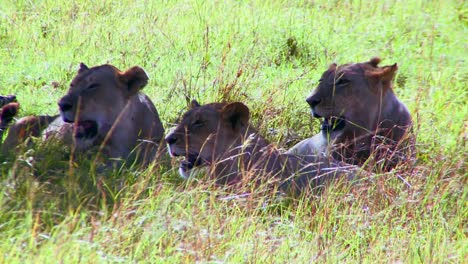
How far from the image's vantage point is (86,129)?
23.1 ft

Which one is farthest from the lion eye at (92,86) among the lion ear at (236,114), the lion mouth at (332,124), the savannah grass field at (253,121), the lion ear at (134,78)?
the lion mouth at (332,124)

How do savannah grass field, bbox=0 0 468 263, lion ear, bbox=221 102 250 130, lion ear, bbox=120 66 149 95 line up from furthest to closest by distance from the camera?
1. lion ear, bbox=120 66 149 95
2. lion ear, bbox=221 102 250 130
3. savannah grass field, bbox=0 0 468 263

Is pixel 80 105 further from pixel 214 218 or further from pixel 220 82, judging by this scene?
pixel 214 218

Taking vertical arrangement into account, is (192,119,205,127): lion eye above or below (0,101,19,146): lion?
above

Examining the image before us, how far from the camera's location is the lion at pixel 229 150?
6363 millimetres

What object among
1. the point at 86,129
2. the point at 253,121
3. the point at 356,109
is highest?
the point at 86,129

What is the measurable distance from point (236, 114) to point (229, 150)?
0.24 metres

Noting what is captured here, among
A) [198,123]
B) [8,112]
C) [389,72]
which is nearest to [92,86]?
[8,112]

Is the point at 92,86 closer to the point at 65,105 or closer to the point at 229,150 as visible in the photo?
the point at 65,105

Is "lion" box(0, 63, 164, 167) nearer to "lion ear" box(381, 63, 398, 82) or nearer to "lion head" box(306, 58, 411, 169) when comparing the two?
"lion head" box(306, 58, 411, 169)

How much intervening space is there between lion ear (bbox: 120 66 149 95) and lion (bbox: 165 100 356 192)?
0.71m

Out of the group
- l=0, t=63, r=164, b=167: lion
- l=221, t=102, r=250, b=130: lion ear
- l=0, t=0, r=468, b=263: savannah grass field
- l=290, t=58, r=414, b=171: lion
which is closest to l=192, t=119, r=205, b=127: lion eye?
l=221, t=102, r=250, b=130: lion ear

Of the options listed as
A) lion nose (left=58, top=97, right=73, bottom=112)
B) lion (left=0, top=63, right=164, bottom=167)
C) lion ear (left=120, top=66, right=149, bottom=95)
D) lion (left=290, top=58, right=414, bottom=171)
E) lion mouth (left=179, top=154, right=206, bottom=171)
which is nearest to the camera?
lion mouth (left=179, top=154, right=206, bottom=171)

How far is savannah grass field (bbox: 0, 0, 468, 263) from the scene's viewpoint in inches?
191
